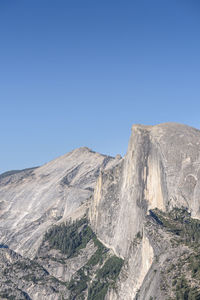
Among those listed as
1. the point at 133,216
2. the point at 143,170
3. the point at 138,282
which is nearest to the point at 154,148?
the point at 143,170

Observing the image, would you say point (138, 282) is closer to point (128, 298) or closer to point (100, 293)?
point (128, 298)

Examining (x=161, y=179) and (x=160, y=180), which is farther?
(x=160, y=180)

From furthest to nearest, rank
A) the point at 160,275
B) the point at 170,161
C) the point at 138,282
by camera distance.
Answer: the point at 170,161, the point at 138,282, the point at 160,275

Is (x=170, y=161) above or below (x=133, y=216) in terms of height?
above

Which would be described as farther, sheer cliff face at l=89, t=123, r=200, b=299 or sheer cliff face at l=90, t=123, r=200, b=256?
sheer cliff face at l=90, t=123, r=200, b=256

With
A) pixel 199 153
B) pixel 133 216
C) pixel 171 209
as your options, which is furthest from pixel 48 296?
pixel 199 153

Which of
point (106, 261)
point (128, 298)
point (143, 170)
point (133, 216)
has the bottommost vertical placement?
point (128, 298)

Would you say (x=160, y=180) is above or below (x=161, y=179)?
below

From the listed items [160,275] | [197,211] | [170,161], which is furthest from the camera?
[170,161]

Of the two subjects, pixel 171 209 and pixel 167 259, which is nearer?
pixel 167 259

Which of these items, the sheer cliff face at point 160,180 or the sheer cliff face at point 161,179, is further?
the sheer cliff face at point 161,179

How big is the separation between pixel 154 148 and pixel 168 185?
16.0 m

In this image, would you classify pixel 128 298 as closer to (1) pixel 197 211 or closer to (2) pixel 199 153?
(1) pixel 197 211

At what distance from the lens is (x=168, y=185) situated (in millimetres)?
184375
